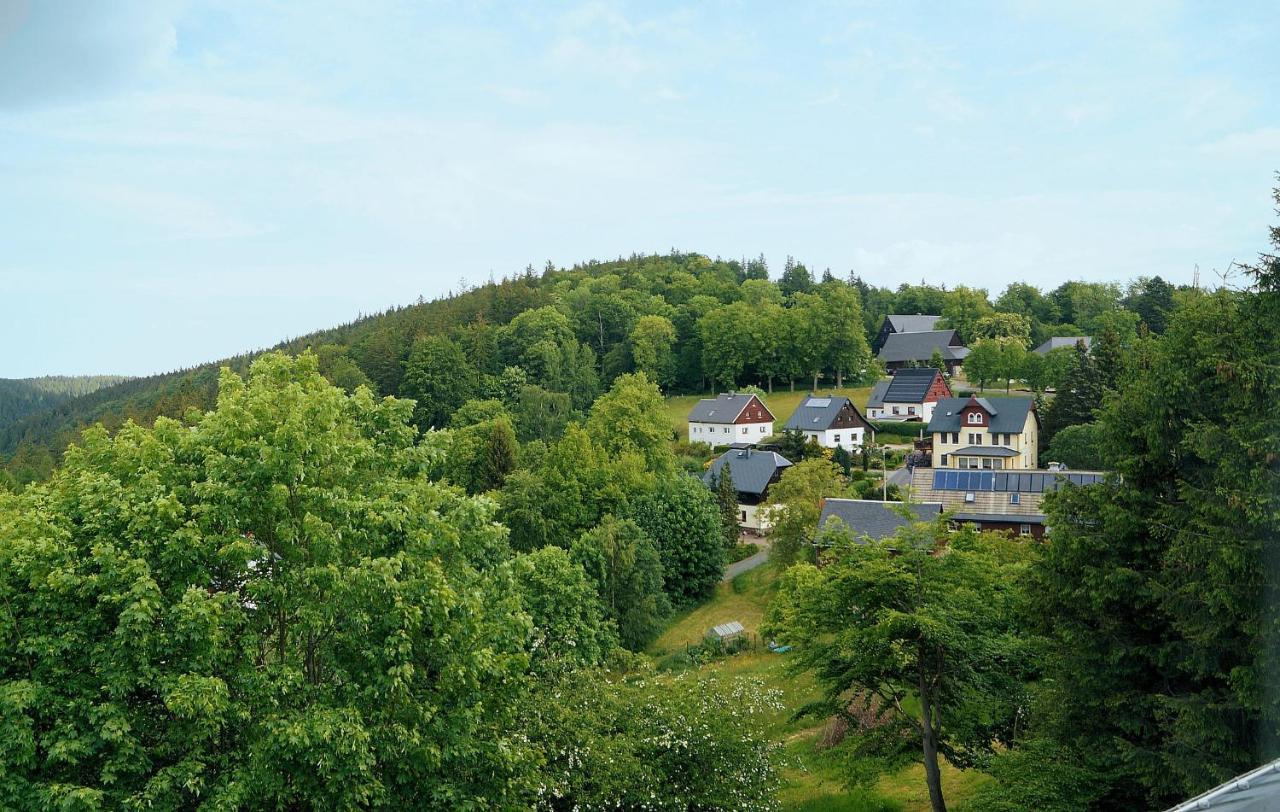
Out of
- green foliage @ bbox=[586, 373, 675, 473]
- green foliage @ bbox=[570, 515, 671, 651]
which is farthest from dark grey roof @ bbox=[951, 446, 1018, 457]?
green foliage @ bbox=[570, 515, 671, 651]

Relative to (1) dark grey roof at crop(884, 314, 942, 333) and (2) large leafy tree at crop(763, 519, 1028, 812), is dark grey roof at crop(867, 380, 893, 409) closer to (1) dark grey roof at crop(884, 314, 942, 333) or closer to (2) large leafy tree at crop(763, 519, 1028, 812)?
(1) dark grey roof at crop(884, 314, 942, 333)

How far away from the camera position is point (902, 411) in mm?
67125

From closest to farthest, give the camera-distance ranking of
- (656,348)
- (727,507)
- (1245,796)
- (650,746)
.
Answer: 1. (1245,796)
2. (650,746)
3. (727,507)
4. (656,348)

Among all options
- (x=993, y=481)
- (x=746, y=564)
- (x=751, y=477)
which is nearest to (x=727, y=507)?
(x=746, y=564)

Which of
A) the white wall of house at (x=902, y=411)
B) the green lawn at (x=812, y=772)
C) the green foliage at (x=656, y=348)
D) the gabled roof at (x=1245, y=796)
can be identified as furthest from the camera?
the green foliage at (x=656, y=348)

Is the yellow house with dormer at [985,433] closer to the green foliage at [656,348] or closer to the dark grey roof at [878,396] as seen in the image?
the dark grey roof at [878,396]

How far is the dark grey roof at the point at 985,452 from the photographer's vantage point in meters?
51.2

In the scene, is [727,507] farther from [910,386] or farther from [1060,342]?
[1060,342]

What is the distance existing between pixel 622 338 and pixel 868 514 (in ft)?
185

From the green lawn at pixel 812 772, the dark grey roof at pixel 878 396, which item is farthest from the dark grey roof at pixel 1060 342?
the green lawn at pixel 812 772

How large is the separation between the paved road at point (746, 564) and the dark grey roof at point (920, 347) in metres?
42.9

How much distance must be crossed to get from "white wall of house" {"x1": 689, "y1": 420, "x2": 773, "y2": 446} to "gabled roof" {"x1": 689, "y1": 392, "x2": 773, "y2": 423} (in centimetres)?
34

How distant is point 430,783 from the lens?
11.2m

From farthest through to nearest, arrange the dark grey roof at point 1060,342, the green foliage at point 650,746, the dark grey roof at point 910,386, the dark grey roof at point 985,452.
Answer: the dark grey roof at point 1060,342
the dark grey roof at point 910,386
the dark grey roof at point 985,452
the green foliage at point 650,746
